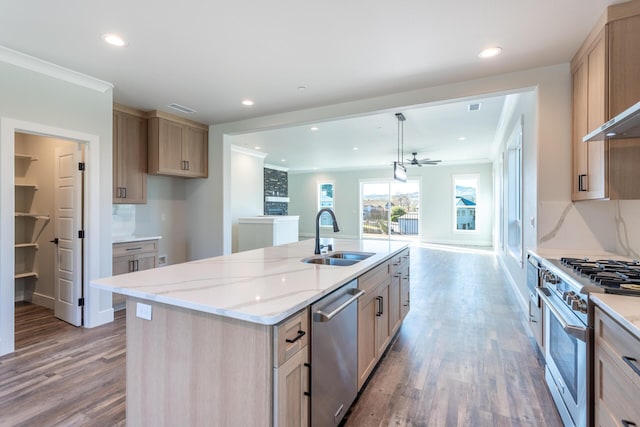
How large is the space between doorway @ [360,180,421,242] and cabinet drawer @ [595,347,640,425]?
924 centimetres

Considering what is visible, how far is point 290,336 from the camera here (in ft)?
4.03

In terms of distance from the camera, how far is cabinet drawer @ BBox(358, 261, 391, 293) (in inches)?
77.7

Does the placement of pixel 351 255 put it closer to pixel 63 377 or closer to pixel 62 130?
pixel 63 377

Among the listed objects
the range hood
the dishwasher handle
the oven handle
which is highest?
the range hood

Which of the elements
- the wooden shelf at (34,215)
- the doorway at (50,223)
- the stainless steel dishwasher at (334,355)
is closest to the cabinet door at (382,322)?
the stainless steel dishwasher at (334,355)

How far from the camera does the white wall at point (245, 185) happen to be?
271 inches

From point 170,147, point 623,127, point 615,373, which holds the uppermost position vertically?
point 170,147

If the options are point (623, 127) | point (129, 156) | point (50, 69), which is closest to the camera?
point (623, 127)

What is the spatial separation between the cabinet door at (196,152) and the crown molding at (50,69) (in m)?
1.41

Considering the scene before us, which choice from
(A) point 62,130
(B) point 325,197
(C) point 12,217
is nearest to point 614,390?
(C) point 12,217

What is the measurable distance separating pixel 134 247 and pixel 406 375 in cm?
366

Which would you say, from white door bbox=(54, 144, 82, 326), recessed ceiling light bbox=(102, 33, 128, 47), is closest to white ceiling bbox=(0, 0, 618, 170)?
recessed ceiling light bbox=(102, 33, 128, 47)

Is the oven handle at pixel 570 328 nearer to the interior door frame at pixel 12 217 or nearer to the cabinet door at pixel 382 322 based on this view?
the cabinet door at pixel 382 322

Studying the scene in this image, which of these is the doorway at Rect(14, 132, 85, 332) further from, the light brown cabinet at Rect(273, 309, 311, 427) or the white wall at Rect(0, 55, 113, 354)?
the light brown cabinet at Rect(273, 309, 311, 427)
